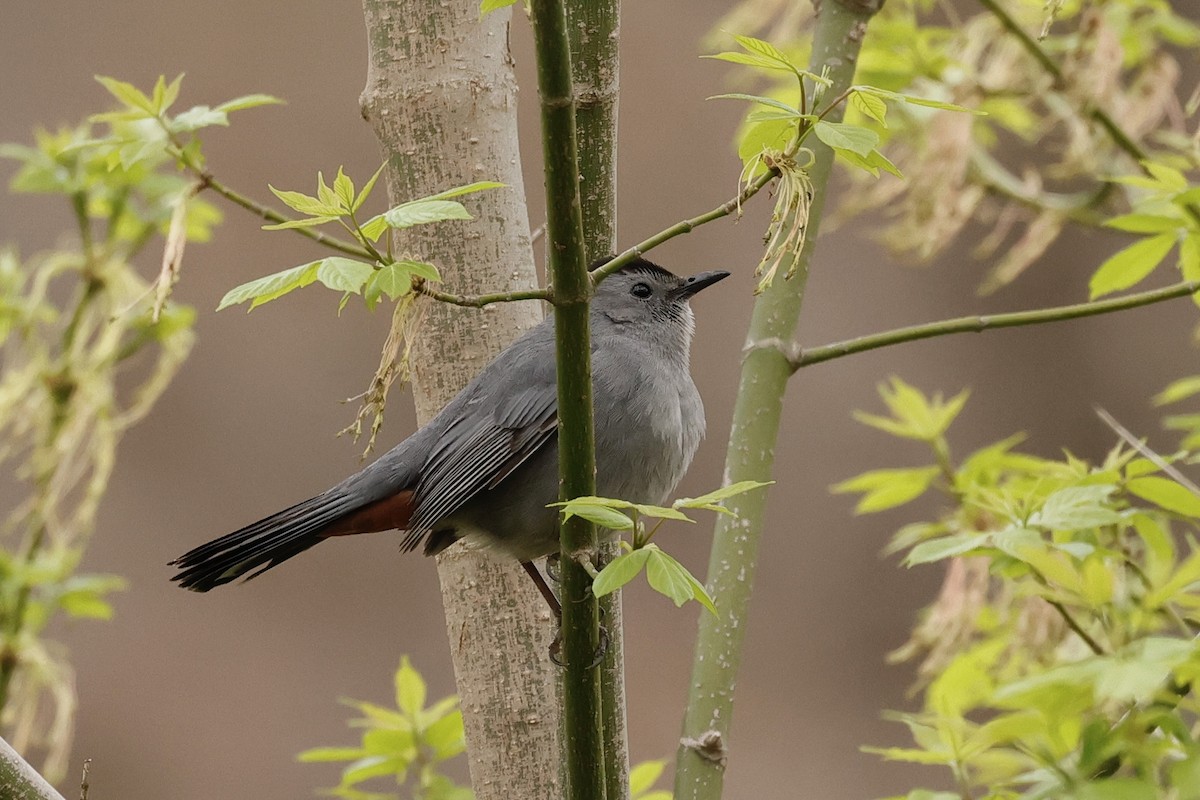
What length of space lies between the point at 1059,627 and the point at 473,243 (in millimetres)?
1073

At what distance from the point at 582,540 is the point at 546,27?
1.74 ft

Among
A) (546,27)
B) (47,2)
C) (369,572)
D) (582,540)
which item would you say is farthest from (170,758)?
(546,27)

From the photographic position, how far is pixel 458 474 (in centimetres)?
198

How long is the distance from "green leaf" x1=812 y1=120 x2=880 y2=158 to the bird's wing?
2.67ft

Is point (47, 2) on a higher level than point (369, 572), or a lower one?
higher

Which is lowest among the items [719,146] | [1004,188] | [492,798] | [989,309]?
[492,798]

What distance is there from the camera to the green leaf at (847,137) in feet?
3.89

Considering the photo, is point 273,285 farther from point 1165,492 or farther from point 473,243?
point 1165,492

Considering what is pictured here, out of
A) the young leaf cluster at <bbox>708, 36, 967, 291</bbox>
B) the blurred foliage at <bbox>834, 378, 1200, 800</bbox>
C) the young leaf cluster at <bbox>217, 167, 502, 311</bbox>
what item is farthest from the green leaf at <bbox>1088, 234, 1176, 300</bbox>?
the young leaf cluster at <bbox>217, 167, 502, 311</bbox>

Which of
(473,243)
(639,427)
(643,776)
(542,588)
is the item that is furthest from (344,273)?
(643,776)

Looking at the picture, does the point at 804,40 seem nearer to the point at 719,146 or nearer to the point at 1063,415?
the point at 719,146

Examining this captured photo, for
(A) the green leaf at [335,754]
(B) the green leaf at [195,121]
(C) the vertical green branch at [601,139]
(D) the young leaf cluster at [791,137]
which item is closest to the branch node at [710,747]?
(C) the vertical green branch at [601,139]

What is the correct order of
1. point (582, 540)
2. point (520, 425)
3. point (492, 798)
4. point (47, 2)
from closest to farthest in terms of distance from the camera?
point (582, 540) < point (492, 798) < point (520, 425) < point (47, 2)

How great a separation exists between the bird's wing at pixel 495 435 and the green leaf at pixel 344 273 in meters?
0.71
